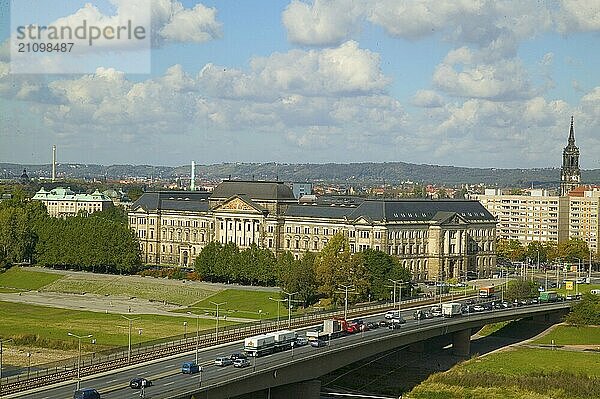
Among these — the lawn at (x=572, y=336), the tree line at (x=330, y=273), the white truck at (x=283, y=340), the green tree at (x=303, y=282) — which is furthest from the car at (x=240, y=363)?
the green tree at (x=303, y=282)

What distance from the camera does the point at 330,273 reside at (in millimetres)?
125562

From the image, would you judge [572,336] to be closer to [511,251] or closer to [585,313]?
[585,313]

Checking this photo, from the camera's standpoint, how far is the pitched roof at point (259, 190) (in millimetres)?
167750

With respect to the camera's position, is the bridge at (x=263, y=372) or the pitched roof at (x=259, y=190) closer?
the bridge at (x=263, y=372)

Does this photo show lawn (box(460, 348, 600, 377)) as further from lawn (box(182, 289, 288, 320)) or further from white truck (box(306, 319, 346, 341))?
lawn (box(182, 289, 288, 320))

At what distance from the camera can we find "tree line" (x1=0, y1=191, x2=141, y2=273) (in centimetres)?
15962

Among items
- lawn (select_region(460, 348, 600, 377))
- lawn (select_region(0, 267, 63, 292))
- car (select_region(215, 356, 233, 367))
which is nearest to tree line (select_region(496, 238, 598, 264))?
lawn (select_region(460, 348, 600, 377))

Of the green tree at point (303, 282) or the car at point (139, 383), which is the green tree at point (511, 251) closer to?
the green tree at point (303, 282)

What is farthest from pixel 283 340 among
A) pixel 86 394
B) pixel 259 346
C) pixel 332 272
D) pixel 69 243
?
pixel 69 243

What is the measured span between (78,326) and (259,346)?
136 feet

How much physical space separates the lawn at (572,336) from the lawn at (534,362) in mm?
5674

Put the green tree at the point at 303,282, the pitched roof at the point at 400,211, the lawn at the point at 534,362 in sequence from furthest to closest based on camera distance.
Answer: the pitched roof at the point at 400,211
the green tree at the point at 303,282
the lawn at the point at 534,362

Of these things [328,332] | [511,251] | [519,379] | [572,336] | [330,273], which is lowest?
[519,379]

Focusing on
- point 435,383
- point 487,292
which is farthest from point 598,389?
point 487,292
